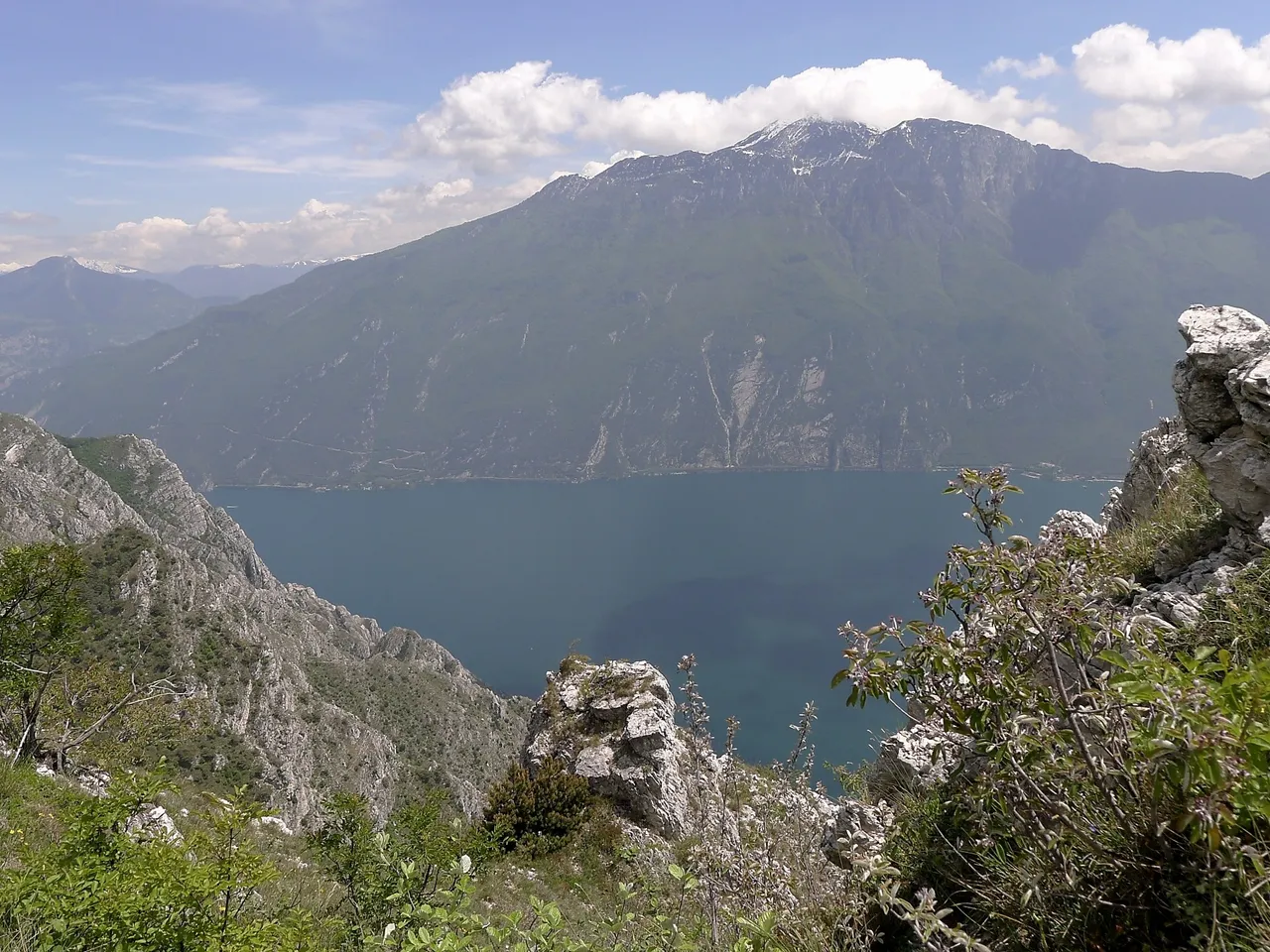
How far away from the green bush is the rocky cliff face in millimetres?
18361

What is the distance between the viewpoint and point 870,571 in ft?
530

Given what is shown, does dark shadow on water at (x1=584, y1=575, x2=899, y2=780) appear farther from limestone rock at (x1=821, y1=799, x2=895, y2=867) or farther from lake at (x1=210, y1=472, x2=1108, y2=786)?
limestone rock at (x1=821, y1=799, x2=895, y2=867)

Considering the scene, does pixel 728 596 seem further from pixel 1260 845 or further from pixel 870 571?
pixel 1260 845

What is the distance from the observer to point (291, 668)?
64.5 metres

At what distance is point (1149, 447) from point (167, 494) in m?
150

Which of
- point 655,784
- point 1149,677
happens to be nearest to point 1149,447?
point 1149,677

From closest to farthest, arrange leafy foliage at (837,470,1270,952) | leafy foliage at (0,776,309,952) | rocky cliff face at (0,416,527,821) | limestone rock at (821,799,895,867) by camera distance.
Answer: leafy foliage at (837,470,1270,952)
leafy foliage at (0,776,309,952)
limestone rock at (821,799,895,867)
rocky cliff face at (0,416,527,821)

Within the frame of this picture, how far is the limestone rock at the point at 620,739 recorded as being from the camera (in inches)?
704

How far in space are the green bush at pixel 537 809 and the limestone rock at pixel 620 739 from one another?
128 centimetres

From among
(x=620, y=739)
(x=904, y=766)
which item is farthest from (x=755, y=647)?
(x=904, y=766)

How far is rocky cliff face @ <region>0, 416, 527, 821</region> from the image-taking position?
52.2 m

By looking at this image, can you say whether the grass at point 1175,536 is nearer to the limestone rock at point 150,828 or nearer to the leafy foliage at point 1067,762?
the leafy foliage at point 1067,762

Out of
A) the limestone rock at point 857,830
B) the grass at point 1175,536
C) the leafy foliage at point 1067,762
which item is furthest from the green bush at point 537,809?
the leafy foliage at point 1067,762

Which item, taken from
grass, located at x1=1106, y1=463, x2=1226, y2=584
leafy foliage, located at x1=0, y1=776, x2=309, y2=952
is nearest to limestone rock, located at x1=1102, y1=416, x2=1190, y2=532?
grass, located at x1=1106, y1=463, x2=1226, y2=584
